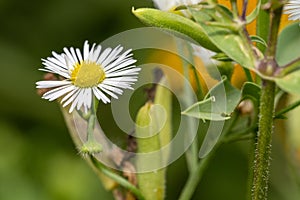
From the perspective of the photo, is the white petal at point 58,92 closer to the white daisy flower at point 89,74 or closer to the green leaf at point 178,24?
the white daisy flower at point 89,74

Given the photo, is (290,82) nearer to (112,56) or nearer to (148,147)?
(112,56)

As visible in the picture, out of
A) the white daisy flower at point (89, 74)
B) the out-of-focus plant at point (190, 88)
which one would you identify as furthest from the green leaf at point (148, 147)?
the white daisy flower at point (89, 74)

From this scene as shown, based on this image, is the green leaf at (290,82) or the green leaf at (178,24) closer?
the green leaf at (290,82)

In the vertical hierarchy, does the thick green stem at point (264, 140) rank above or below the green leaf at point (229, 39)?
below

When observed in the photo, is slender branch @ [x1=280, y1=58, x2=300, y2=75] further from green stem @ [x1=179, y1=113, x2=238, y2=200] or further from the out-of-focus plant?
green stem @ [x1=179, y1=113, x2=238, y2=200]

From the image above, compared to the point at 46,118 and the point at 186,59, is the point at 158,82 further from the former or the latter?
the point at 46,118

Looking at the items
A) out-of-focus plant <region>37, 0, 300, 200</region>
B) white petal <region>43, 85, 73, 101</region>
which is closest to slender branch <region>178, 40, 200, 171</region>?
out-of-focus plant <region>37, 0, 300, 200</region>

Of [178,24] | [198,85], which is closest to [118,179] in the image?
→ [198,85]
